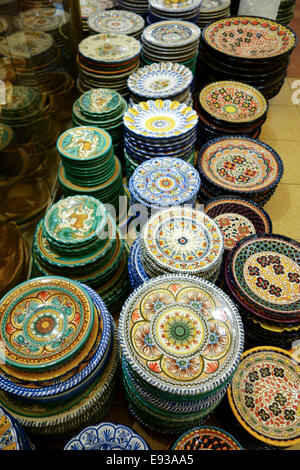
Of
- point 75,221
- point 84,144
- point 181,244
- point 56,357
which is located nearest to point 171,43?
point 84,144

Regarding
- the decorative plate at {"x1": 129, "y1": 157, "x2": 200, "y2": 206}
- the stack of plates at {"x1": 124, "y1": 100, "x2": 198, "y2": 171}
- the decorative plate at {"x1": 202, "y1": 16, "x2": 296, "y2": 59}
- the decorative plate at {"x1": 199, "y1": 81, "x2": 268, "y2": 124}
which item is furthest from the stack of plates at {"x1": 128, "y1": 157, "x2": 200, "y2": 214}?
the decorative plate at {"x1": 202, "y1": 16, "x2": 296, "y2": 59}

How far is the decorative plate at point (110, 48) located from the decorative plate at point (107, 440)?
297 centimetres

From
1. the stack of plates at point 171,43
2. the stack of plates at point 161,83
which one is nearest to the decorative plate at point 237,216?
the stack of plates at point 161,83

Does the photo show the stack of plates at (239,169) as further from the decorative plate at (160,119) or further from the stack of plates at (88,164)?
the stack of plates at (88,164)

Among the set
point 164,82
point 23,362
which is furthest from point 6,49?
point 23,362

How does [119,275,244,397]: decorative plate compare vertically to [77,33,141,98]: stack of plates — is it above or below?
below

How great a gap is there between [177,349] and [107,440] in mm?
537

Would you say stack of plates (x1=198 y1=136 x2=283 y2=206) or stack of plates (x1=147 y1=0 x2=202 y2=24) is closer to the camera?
stack of plates (x1=198 y1=136 x2=283 y2=206)

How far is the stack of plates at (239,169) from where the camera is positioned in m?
2.91

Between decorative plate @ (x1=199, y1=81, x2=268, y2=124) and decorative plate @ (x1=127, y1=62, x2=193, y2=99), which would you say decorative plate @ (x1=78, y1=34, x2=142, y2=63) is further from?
decorative plate @ (x1=199, y1=81, x2=268, y2=124)

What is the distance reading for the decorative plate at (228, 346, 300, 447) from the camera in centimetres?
193

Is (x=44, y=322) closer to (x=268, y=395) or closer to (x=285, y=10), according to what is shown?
(x=268, y=395)

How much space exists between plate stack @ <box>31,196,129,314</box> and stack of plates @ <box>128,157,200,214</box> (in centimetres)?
30
